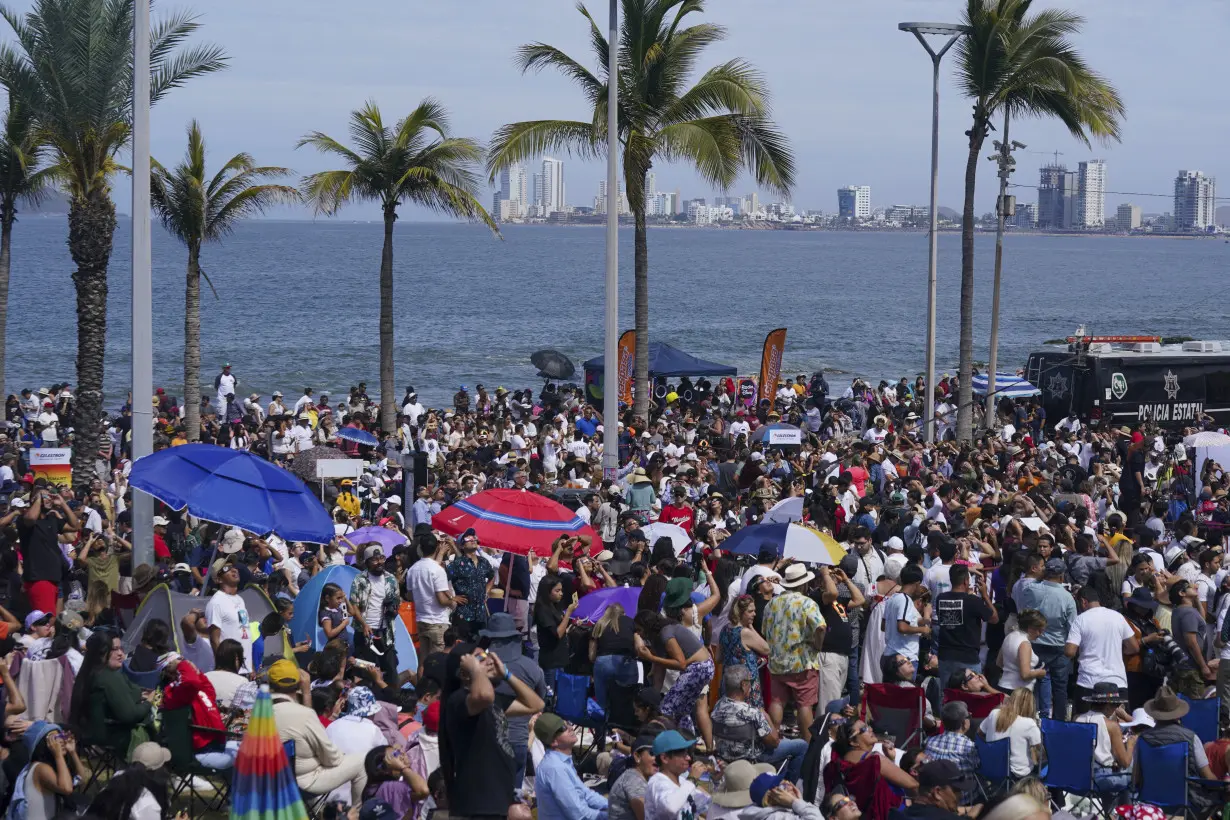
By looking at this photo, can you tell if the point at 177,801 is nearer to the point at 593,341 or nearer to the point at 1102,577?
the point at 1102,577

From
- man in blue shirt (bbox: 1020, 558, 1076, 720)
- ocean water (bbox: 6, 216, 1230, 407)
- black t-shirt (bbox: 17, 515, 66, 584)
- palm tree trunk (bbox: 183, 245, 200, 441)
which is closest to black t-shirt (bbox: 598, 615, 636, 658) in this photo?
man in blue shirt (bbox: 1020, 558, 1076, 720)

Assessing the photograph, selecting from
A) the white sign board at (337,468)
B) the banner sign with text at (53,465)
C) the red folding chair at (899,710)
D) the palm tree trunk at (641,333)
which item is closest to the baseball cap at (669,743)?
the red folding chair at (899,710)

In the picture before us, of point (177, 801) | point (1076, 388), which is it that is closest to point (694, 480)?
point (177, 801)

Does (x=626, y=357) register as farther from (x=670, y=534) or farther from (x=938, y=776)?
(x=938, y=776)

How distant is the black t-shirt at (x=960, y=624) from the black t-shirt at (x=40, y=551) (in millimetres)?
8115

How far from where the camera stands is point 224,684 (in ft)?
31.1

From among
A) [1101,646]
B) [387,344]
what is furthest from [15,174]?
[1101,646]

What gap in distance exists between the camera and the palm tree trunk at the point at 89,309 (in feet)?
66.3

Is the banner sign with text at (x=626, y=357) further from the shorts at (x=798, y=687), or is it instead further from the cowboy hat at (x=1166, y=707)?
the cowboy hat at (x=1166, y=707)

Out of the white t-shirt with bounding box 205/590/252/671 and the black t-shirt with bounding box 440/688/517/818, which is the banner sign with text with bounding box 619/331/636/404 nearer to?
the white t-shirt with bounding box 205/590/252/671

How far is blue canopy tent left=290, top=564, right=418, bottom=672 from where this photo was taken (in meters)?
11.1

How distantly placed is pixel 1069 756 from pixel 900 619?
2070 mm

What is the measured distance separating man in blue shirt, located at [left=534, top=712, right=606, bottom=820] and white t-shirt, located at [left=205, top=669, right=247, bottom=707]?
2.49 meters

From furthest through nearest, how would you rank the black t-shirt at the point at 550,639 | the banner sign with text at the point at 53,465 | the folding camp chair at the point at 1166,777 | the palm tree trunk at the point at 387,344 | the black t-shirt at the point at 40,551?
the palm tree trunk at the point at 387,344
the banner sign with text at the point at 53,465
the black t-shirt at the point at 40,551
the black t-shirt at the point at 550,639
the folding camp chair at the point at 1166,777
